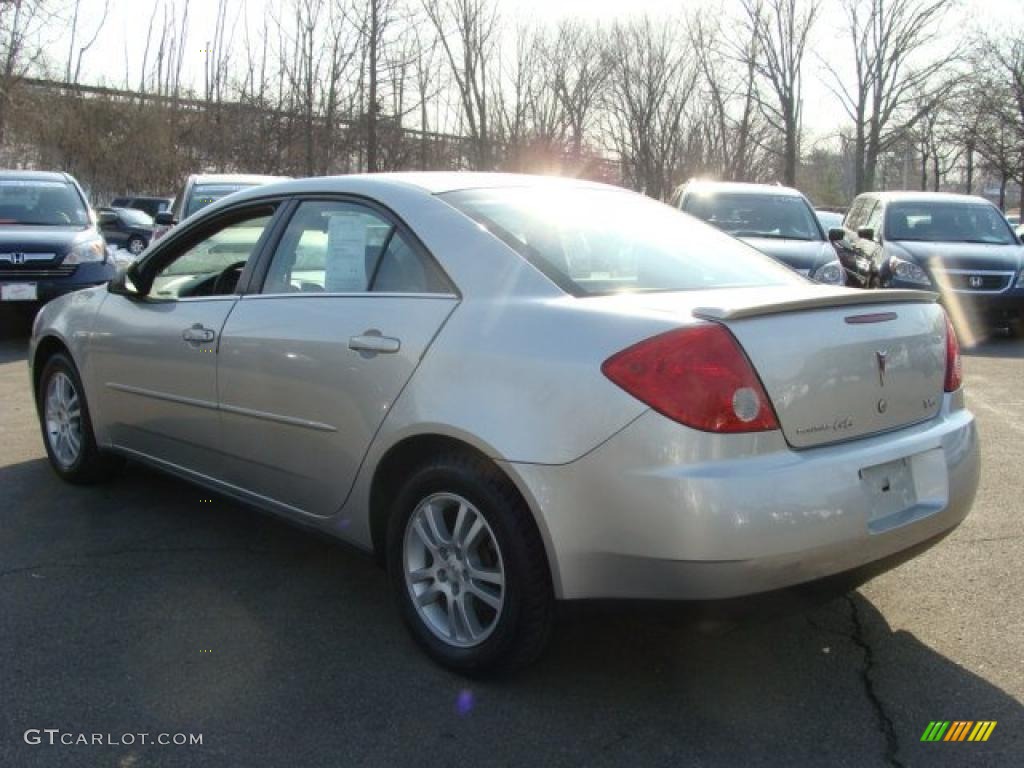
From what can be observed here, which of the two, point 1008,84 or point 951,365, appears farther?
point 1008,84

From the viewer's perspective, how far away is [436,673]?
301 cm

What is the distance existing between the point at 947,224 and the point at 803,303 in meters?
10.9

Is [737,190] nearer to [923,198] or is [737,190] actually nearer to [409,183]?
[923,198]

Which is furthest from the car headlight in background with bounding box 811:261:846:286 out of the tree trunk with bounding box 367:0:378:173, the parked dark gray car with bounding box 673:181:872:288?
the tree trunk with bounding box 367:0:378:173

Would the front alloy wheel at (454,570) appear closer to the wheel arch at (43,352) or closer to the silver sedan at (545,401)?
the silver sedan at (545,401)

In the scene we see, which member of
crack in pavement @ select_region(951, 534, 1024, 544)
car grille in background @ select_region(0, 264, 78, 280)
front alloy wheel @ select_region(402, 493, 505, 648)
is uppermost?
car grille in background @ select_region(0, 264, 78, 280)

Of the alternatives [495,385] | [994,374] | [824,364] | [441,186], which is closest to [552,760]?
[495,385]

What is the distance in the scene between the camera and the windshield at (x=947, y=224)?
39.8 ft

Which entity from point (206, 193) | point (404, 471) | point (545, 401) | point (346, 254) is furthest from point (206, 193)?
point (545, 401)

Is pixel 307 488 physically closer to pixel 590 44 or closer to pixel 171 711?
pixel 171 711

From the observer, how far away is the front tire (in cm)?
271

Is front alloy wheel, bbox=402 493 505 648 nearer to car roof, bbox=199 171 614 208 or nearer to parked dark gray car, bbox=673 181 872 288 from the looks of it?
car roof, bbox=199 171 614 208

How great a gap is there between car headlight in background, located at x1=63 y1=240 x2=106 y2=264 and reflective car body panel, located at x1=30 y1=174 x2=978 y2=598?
737 centimetres

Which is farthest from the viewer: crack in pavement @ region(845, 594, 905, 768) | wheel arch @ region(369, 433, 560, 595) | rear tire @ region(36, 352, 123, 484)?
rear tire @ region(36, 352, 123, 484)
